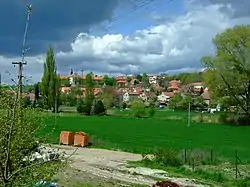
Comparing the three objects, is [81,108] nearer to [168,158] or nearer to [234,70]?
[234,70]

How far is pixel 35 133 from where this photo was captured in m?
9.86

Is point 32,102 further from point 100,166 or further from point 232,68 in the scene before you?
point 232,68

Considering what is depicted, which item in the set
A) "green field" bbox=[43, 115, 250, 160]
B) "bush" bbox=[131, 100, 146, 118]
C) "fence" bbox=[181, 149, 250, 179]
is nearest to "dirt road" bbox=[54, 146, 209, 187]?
"green field" bbox=[43, 115, 250, 160]

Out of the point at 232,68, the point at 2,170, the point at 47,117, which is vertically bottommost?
the point at 2,170

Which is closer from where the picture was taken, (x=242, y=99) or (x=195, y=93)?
(x=242, y=99)

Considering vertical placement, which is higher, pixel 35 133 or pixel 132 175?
pixel 35 133

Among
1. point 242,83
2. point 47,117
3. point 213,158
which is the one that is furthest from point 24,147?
point 242,83

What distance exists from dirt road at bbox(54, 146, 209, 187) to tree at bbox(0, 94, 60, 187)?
11.1 m

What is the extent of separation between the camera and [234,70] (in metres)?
97.1

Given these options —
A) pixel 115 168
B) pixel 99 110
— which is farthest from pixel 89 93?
pixel 115 168

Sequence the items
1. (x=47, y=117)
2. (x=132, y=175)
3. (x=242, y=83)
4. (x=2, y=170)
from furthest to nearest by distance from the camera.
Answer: (x=242, y=83) < (x=132, y=175) < (x=47, y=117) < (x=2, y=170)

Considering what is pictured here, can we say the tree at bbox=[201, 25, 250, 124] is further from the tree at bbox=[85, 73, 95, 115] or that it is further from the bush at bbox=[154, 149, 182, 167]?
the bush at bbox=[154, 149, 182, 167]

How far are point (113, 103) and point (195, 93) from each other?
40405mm

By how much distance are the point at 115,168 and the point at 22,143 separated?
2370 cm
